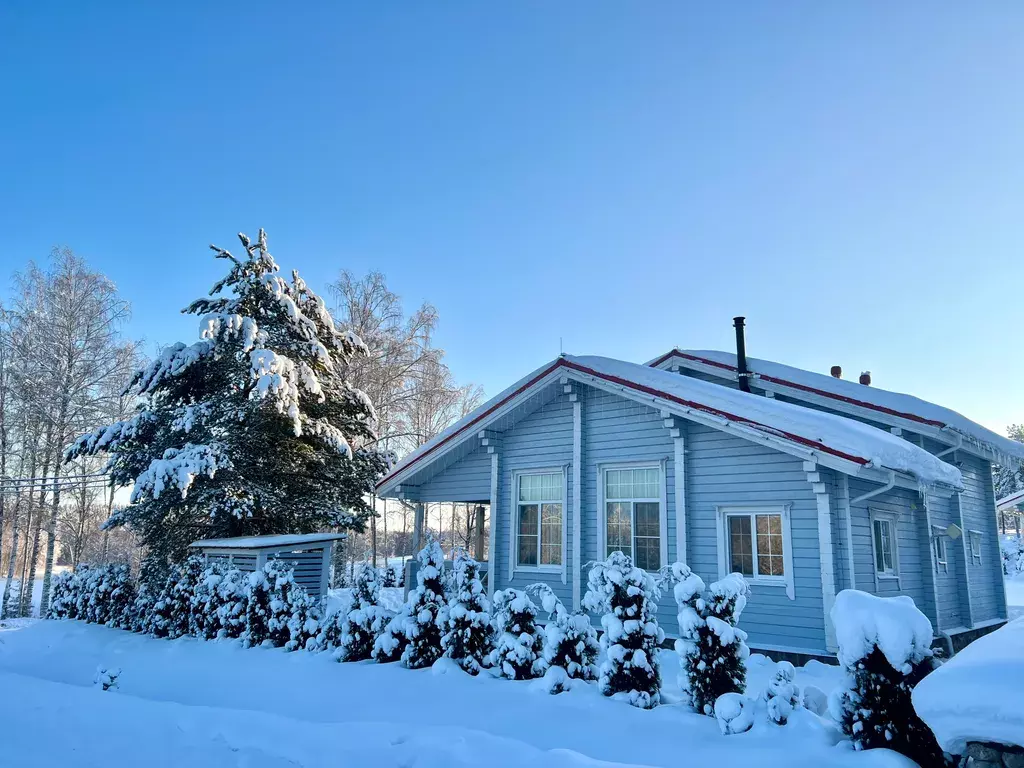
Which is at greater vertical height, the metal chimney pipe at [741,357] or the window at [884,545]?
the metal chimney pipe at [741,357]

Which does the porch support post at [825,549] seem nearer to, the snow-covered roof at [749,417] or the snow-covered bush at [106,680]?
the snow-covered roof at [749,417]

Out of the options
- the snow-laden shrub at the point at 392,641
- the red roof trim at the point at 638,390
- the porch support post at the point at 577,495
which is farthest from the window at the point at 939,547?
the snow-laden shrub at the point at 392,641

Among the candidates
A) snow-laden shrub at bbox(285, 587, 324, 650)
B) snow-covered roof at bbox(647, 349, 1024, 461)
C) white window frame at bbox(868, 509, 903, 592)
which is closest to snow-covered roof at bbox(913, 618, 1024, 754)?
white window frame at bbox(868, 509, 903, 592)

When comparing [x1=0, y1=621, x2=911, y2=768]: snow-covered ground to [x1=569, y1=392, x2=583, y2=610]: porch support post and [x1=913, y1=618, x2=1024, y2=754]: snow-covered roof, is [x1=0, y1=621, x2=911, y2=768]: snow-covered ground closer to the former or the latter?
[x1=913, y1=618, x2=1024, y2=754]: snow-covered roof

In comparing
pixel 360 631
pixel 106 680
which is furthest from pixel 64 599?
pixel 360 631

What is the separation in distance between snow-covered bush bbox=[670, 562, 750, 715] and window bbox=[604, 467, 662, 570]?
4.85m

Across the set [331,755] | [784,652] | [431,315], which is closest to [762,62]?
[784,652]

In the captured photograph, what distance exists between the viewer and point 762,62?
10.4 m

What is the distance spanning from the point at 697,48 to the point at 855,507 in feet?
25.4

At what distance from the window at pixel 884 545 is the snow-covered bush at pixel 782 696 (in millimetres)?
5481

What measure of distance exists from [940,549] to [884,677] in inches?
373

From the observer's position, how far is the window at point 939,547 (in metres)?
11.8

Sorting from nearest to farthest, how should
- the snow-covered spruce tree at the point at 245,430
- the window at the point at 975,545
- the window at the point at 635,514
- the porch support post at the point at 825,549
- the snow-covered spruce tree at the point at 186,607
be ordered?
the porch support post at the point at 825,549
the window at the point at 635,514
the snow-covered spruce tree at the point at 186,607
the window at the point at 975,545
the snow-covered spruce tree at the point at 245,430

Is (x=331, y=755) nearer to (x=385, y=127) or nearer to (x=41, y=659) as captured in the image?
(x=41, y=659)
